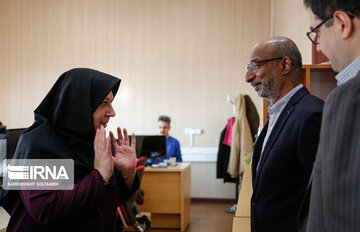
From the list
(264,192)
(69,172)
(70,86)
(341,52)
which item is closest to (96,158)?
(69,172)

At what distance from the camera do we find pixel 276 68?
1704mm

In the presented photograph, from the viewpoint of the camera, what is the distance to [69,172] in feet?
4.98

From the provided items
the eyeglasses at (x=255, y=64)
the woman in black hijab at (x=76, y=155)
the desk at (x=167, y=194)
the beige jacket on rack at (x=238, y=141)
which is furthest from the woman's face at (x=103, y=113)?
the beige jacket on rack at (x=238, y=141)

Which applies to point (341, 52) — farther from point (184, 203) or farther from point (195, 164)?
point (195, 164)

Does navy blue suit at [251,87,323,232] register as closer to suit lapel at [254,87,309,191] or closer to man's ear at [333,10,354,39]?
suit lapel at [254,87,309,191]

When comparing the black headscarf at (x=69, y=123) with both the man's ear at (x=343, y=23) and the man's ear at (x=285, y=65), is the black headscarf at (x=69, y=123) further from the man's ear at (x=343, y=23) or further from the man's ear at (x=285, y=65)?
the man's ear at (x=343, y=23)

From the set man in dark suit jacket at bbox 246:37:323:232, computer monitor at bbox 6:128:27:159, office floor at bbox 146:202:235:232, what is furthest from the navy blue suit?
office floor at bbox 146:202:235:232

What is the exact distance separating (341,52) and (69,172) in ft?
3.69

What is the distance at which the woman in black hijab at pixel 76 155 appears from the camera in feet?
4.74

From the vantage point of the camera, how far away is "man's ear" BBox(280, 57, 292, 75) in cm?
170

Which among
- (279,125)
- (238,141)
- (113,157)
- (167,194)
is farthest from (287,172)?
(238,141)

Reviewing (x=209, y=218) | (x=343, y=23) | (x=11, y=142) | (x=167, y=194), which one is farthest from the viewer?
(x=209, y=218)

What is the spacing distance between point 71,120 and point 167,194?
3472mm

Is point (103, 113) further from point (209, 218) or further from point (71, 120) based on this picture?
point (209, 218)
